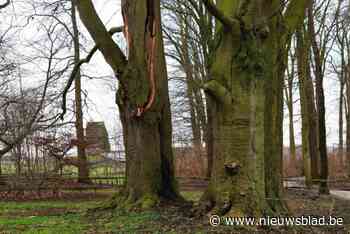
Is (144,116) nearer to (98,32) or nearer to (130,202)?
(130,202)

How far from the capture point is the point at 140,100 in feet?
30.5

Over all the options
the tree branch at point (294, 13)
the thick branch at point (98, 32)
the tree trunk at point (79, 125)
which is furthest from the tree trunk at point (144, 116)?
the tree trunk at point (79, 125)

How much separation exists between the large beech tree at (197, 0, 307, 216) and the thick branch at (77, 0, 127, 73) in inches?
99.1

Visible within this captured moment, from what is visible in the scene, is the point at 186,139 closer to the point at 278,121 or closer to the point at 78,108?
the point at 78,108

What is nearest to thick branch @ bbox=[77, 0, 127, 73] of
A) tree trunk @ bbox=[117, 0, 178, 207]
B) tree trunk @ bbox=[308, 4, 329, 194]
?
tree trunk @ bbox=[117, 0, 178, 207]

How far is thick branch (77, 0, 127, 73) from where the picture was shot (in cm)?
904

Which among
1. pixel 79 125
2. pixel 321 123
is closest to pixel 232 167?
pixel 321 123

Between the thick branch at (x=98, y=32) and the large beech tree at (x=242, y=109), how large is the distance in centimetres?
252

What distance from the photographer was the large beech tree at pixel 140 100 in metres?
9.16

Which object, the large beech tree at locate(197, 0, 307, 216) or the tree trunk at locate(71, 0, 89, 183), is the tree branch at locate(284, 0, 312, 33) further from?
the tree trunk at locate(71, 0, 89, 183)

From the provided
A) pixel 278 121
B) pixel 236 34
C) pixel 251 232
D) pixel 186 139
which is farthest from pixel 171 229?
pixel 186 139

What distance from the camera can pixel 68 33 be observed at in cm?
1672

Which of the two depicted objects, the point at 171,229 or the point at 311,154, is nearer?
the point at 171,229

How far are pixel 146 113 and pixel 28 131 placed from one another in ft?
28.8
